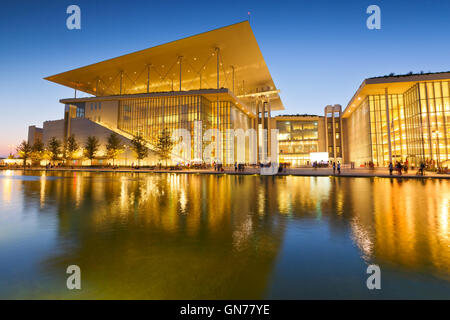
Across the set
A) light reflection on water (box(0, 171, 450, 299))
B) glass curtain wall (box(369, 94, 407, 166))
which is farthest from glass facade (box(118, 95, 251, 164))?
light reflection on water (box(0, 171, 450, 299))

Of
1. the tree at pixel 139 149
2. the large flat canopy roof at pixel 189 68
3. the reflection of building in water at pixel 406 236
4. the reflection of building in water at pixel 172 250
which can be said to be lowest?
the reflection of building in water at pixel 406 236

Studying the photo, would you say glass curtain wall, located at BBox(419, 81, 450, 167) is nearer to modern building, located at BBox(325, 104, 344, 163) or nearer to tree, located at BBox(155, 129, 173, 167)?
modern building, located at BBox(325, 104, 344, 163)

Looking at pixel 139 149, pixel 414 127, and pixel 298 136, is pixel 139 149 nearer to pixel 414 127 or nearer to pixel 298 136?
pixel 414 127

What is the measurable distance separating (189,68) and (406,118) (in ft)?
151

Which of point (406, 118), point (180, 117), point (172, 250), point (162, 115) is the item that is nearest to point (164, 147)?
point (180, 117)

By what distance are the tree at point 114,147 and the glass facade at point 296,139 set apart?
50119 millimetres

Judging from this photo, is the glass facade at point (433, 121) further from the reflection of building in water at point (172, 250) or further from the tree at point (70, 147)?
the tree at point (70, 147)

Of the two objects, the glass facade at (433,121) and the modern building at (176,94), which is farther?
the modern building at (176,94)

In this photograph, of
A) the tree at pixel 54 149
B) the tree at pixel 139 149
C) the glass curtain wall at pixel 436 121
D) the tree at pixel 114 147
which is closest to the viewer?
the glass curtain wall at pixel 436 121

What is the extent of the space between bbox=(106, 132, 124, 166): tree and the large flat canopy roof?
44.8 feet

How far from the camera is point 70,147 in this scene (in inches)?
2110

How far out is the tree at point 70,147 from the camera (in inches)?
2117

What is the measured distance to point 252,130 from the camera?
6794cm

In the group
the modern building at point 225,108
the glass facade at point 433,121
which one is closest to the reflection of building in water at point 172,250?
the modern building at point 225,108
